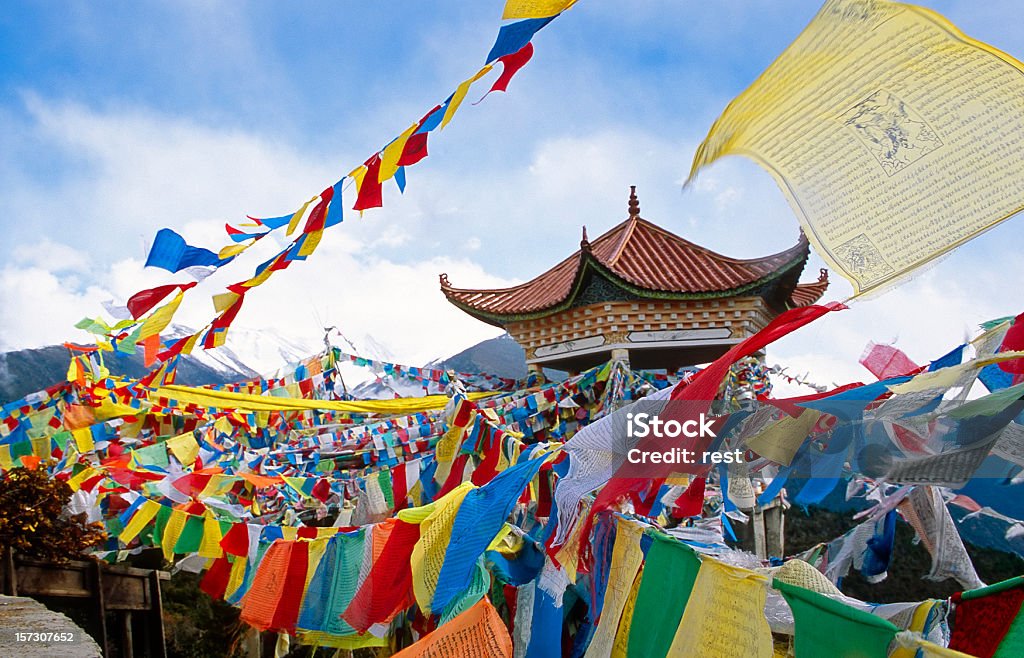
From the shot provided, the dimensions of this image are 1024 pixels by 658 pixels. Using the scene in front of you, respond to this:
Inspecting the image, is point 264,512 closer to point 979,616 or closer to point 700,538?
point 700,538

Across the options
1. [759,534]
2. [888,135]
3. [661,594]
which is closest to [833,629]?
[661,594]

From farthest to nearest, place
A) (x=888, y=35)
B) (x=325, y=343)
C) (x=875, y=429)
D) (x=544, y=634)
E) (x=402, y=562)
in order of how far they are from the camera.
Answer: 1. (x=325, y=343)
2. (x=402, y=562)
3. (x=544, y=634)
4. (x=875, y=429)
5. (x=888, y=35)

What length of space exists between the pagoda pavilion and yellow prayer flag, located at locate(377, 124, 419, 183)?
6.29m

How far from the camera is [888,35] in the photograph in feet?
5.43

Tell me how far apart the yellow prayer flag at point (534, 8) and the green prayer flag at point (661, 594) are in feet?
6.42

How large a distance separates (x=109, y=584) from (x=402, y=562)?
2.33 metres

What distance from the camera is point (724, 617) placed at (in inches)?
71.4

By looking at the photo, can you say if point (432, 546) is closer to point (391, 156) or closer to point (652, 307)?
point (391, 156)

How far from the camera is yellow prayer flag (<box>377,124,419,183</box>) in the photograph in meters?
3.84

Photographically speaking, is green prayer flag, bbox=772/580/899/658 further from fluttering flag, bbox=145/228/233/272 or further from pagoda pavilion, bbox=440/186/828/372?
pagoda pavilion, bbox=440/186/828/372

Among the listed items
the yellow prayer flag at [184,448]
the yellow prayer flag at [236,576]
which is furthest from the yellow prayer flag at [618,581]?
the yellow prayer flag at [184,448]

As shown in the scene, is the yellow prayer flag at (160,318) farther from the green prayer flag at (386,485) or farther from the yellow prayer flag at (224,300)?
the green prayer flag at (386,485)

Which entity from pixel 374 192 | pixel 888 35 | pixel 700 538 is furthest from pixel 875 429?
pixel 374 192

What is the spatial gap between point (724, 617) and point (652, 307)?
30.1 feet
